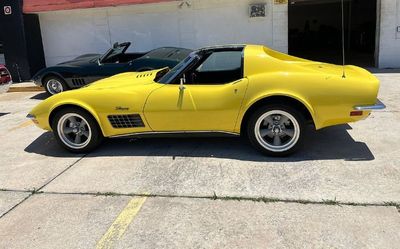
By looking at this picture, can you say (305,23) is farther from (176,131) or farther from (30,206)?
(30,206)

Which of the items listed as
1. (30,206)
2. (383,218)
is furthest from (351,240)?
(30,206)

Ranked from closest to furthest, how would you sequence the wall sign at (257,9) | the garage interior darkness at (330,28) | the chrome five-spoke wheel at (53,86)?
1. the chrome five-spoke wheel at (53,86)
2. the wall sign at (257,9)
3. the garage interior darkness at (330,28)

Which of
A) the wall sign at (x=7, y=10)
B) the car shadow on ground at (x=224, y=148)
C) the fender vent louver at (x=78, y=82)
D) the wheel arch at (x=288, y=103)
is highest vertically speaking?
the wall sign at (x=7, y=10)

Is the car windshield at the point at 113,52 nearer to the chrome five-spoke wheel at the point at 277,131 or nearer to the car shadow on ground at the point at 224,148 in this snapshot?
the car shadow on ground at the point at 224,148

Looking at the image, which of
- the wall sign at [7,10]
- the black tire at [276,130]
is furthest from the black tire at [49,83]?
the black tire at [276,130]

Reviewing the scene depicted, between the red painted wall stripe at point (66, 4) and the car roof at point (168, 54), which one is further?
the red painted wall stripe at point (66, 4)

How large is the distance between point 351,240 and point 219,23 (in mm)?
10152

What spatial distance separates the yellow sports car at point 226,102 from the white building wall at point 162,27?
7.23 meters

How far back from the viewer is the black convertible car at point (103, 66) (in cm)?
884

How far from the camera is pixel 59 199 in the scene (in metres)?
4.15

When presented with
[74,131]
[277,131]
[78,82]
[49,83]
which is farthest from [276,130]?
[49,83]

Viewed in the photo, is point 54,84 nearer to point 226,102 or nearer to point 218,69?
point 218,69

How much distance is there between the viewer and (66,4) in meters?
12.2

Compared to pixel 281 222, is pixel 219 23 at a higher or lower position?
higher
